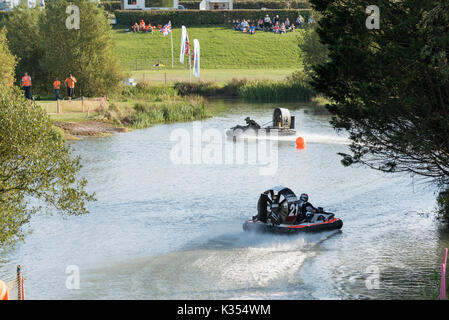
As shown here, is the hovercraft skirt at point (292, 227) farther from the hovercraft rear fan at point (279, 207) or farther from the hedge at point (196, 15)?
the hedge at point (196, 15)

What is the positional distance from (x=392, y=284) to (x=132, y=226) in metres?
11.5

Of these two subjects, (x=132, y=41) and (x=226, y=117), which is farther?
(x=132, y=41)

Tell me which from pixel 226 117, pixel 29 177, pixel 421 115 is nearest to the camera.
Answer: pixel 29 177

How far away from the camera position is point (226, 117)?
58750mm

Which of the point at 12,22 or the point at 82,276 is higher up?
the point at 12,22

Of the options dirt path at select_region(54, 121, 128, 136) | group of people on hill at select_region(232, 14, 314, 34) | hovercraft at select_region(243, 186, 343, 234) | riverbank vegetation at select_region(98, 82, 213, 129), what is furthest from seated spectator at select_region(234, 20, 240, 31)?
hovercraft at select_region(243, 186, 343, 234)

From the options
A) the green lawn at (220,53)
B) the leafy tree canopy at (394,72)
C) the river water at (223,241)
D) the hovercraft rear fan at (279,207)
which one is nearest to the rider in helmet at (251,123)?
the river water at (223,241)

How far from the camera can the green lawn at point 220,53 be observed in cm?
8388

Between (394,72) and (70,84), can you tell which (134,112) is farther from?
(394,72)

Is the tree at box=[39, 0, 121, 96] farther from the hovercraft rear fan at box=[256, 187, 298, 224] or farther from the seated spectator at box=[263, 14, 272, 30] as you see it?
the seated spectator at box=[263, 14, 272, 30]

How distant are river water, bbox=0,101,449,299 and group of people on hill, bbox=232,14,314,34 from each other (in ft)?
195

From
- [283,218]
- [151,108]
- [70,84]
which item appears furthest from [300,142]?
[70,84]

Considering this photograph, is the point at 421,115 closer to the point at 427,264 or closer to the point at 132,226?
the point at 427,264
